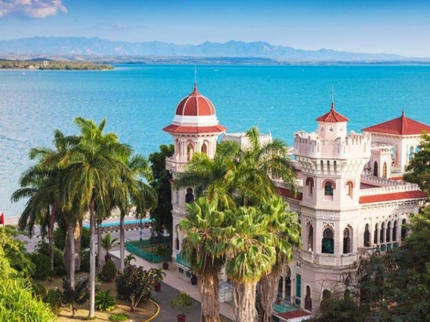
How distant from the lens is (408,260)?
94.0ft

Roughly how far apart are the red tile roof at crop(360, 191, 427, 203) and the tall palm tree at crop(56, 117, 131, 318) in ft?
40.4

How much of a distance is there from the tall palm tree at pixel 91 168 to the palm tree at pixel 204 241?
20.8 feet

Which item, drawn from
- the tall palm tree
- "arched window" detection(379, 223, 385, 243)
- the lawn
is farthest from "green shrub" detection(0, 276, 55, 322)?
"arched window" detection(379, 223, 385, 243)

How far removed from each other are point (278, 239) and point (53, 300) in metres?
12.2

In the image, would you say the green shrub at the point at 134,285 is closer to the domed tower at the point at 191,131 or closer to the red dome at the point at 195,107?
the domed tower at the point at 191,131

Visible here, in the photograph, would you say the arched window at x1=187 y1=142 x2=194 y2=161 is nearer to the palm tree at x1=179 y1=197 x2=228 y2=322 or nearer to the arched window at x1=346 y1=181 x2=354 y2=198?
the arched window at x1=346 y1=181 x2=354 y2=198

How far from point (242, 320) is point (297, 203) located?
8.37m

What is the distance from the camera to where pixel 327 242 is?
34.2 m

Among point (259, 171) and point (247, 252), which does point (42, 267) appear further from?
point (247, 252)

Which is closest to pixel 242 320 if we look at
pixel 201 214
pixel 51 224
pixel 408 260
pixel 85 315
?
pixel 201 214

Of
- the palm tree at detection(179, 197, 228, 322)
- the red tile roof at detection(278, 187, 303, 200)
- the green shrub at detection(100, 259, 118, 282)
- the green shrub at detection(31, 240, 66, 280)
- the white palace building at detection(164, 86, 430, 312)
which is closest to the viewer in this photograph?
the palm tree at detection(179, 197, 228, 322)

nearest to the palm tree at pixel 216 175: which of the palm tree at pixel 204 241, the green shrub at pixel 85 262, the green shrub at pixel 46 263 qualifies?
the palm tree at pixel 204 241

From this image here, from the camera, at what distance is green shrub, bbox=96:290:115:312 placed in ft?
116

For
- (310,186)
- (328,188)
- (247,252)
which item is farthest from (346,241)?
(247,252)
